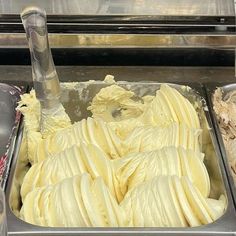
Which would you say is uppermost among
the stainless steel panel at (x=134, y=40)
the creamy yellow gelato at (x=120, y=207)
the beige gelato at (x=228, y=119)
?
the stainless steel panel at (x=134, y=40)

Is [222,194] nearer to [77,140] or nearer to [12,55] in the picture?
[77,140]

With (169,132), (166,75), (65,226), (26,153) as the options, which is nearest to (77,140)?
(26,153)

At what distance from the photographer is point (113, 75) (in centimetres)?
208

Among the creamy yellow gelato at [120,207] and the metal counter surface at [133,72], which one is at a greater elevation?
the metal counter surface at [133,72]

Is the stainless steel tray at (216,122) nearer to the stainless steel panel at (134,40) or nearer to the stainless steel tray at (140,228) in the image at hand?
the stainless steel tray at (140,228)

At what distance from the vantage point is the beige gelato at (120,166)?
4.53 ft

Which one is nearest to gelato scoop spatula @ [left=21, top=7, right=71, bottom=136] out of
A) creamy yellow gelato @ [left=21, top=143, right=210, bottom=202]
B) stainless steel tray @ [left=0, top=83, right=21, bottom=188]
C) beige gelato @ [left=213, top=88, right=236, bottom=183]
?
stainless steel tray @ [left=0, top=83, right=21, bottom=188]

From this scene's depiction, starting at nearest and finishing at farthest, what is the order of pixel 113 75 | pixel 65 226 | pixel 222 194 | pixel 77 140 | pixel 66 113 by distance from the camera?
pixel 65 226 < pixel 222 194 < pixel 77 140 < pixel 66 113 < pixel 113 75

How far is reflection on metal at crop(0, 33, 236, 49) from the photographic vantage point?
1995 mm

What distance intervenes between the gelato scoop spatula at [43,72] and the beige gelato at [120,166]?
1cm

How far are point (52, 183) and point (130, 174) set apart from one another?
0.72 ft

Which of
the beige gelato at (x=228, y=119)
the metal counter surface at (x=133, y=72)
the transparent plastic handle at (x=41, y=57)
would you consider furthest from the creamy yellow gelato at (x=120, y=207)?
the metal counter surface at (x=133, y=72)

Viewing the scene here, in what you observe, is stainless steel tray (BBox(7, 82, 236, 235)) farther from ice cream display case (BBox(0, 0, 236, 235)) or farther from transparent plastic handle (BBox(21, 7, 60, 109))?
transparent plastic handle (BBox(21, 7, 60, 109))

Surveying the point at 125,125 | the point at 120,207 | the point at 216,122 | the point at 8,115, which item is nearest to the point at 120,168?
the point at 120,207
